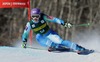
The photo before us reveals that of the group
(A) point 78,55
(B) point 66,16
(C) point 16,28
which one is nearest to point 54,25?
(B) point 66,16

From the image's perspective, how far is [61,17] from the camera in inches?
677

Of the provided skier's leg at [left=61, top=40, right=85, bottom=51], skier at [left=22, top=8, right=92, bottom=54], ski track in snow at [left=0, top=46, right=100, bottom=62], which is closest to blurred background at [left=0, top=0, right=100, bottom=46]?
skier at [left=22, top=8, right=92, bottom=54]

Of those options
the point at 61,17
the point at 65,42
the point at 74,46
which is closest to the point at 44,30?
the point at 65,42

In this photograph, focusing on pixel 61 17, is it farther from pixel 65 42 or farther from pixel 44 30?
pixel 65 42

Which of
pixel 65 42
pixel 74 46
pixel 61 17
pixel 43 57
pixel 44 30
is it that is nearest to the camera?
pixel 43 57

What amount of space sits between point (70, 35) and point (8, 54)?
8.47m

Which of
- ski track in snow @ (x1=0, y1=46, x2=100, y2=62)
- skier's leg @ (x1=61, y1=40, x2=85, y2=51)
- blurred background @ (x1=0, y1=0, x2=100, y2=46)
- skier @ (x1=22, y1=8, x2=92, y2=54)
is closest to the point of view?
ski track in snow @ (x1=0, y1=46, x2=100, y2=62)

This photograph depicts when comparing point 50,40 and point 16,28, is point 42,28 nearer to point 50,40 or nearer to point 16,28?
point 50,40

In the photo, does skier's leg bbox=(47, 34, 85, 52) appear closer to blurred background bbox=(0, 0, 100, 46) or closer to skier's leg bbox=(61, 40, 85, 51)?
skier's leg bbox=(61, 40, 85, 51)

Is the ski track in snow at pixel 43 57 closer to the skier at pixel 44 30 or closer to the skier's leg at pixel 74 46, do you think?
the skier's leg at pixel 74 46

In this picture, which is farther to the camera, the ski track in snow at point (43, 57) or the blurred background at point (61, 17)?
the blurred background at point (61, 17)

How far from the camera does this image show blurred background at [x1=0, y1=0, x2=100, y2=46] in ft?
55.3

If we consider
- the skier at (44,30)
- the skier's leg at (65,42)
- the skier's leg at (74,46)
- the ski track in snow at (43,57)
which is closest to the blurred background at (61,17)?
the skier at (44,30)

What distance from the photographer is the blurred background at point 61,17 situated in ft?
55.3
